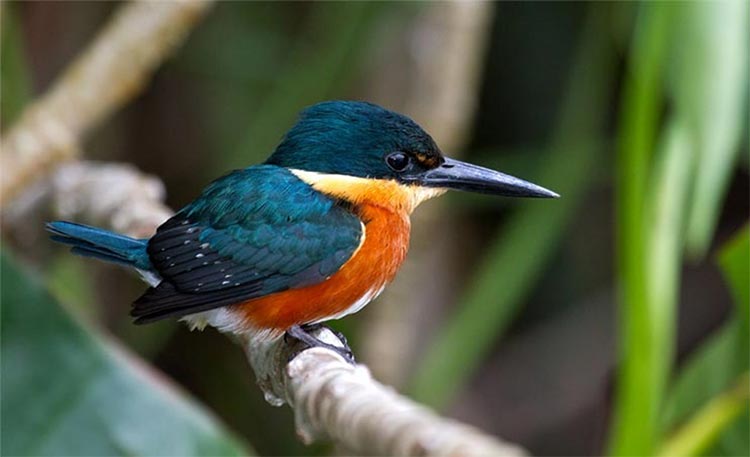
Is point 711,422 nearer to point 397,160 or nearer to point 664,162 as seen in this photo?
point 664,162

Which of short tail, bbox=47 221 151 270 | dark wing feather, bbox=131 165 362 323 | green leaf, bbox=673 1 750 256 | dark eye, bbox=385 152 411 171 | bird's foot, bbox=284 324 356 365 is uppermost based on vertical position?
green leaf, bbox=673 1 750 256

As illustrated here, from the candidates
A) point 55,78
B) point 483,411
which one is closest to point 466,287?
point 483,411

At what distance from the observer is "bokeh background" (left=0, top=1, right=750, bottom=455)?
188cm

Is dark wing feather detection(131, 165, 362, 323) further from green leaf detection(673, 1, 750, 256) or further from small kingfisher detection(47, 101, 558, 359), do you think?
green leaf detection(673, 1, 750, 256)

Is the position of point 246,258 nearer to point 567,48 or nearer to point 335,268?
point 335,268

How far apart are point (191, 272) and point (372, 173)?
0.30 metres

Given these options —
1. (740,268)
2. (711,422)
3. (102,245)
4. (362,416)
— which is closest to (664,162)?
(740,268)

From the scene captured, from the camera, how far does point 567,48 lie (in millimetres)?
3855

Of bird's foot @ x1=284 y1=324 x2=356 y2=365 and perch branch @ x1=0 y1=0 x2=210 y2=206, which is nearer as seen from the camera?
bird's foot @ x1=284 y1=324 x2=356 y2=365

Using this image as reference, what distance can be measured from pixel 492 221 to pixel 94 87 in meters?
1.85

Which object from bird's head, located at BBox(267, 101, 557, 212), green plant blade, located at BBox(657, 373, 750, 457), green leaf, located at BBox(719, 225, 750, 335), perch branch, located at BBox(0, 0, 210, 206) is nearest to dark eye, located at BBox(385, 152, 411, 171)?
bird's head, located at BBox(267, 101, 557, 212)

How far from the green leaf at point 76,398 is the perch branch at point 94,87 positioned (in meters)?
0.38

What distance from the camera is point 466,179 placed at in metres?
1.82

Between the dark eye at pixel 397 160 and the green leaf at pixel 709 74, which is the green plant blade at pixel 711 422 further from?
the dark eye at pixel 397 160
